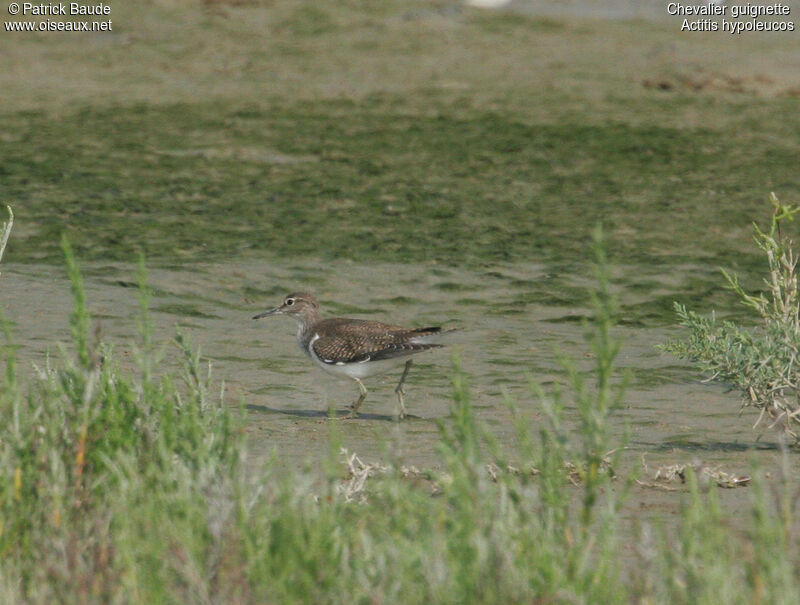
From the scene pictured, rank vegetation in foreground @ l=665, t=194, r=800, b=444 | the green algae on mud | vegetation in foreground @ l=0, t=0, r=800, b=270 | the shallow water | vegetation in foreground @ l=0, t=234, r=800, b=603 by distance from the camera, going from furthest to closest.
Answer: vegetation in foreground @ l=0, t=0, r=800, b=270 < the green algae on mud < the shallow water < vegetation in foreground @ l=665, t=194, r=800, b=444 < vegetation in foreground @ l=0, t=234, r=800, b=603

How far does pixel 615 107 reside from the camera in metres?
18.4

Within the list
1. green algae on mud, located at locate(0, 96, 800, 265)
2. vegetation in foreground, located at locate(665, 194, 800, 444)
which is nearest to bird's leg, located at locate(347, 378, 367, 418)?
vegetation in foreground, located at locate(665, 194, 800, 444)

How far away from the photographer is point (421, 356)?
37.0 feet

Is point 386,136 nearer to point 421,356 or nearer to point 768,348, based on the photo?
point 421,356

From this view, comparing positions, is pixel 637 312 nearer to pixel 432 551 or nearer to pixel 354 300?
pixel 354 300

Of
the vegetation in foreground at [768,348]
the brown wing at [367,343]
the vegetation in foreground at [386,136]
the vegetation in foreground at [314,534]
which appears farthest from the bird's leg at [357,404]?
the vegetation in foreground at [314,534]

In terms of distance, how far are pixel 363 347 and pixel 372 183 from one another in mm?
5540

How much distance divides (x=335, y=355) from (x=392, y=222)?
4.32 metres

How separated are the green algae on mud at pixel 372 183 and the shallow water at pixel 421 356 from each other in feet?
1.94

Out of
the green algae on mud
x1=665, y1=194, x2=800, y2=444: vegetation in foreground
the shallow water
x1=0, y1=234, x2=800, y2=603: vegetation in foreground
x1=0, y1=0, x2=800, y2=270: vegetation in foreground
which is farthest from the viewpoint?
x1=0, y1=0, x2=800, y2=270: vegetation in foreground

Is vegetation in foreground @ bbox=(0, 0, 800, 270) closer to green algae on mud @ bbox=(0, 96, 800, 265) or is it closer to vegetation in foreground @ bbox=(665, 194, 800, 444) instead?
green algae on mud @ bbox=(0, 96, 800, 265)

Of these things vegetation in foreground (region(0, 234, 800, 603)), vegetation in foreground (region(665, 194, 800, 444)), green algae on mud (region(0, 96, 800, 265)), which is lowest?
vegetation in foreground (region(0, 234, 800, 603))

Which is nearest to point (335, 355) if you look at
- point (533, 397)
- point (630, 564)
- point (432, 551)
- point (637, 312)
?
point (533, 397)

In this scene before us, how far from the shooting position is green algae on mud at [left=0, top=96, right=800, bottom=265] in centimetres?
1335
